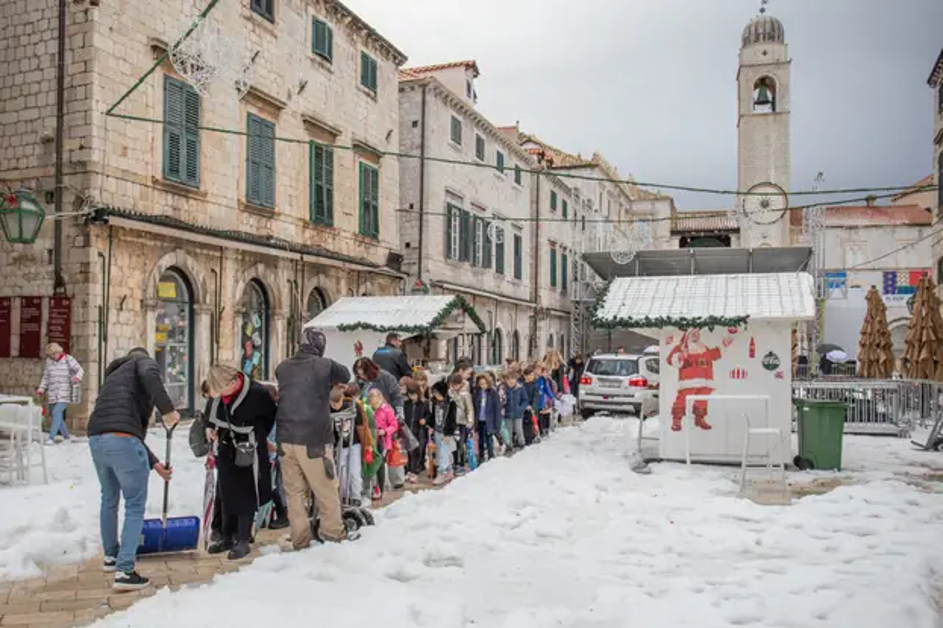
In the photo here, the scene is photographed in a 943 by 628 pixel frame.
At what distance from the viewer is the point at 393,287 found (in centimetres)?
2325

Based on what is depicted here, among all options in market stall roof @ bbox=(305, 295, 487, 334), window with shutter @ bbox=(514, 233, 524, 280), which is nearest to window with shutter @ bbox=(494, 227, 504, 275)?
window with shutter @ bbox=(514, 233, 524, 280)

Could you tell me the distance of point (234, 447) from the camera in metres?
6.93

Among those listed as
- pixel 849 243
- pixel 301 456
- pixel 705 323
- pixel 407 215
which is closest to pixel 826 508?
pixel 705 323

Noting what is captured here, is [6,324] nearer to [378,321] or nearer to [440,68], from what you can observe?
[378,321]

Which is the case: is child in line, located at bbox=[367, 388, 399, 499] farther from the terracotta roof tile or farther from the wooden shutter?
the terracotta roof tile

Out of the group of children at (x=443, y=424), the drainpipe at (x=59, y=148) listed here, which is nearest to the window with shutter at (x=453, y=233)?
the group of children at (x=443, y=424)

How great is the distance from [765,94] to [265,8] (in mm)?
36961

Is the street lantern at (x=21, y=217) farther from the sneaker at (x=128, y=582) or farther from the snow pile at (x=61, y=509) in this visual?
the sneaker at (x=128, y=582)

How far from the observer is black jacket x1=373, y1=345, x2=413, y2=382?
36.8ft

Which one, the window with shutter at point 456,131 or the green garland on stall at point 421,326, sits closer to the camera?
the green garland on stall at point 421,326

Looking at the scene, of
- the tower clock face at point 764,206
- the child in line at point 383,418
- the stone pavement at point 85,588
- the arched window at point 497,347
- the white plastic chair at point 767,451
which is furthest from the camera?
the tower clock face at point 764,206

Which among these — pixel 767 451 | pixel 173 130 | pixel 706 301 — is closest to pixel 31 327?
pixel 173 130

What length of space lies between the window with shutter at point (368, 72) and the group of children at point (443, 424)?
33.1 feet

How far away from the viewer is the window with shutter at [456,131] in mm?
26891
